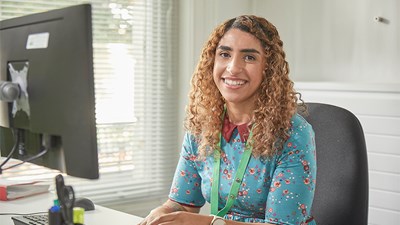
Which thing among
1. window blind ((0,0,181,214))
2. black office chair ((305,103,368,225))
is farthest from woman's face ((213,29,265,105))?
window blind ((0,0,181,214))

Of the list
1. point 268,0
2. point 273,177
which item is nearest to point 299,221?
point 273,177

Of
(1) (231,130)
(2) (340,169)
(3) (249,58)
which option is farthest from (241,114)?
(2) (340,169)

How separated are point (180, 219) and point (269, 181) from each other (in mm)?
314

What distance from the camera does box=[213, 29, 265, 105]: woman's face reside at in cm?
181

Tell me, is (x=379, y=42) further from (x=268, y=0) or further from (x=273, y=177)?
(x=273, y=177)

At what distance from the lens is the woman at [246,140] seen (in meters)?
1.70

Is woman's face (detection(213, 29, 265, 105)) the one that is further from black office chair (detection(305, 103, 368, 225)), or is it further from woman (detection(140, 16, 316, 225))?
black office chair (detection(305, 103, 368, 225))

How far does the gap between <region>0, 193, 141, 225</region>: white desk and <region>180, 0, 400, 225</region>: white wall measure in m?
1.35

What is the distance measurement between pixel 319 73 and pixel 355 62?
0.75 ft

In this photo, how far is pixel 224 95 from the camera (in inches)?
72.6

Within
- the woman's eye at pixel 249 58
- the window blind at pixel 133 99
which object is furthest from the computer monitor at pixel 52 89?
the window blind at pixel 133 99

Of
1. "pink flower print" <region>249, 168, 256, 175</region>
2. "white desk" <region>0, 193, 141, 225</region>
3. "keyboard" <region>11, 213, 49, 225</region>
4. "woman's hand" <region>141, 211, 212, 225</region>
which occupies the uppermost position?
"pink flower print" <region>249, 168, 256, 175</region>

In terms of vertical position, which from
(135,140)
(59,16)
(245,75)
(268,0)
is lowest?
(135,140)

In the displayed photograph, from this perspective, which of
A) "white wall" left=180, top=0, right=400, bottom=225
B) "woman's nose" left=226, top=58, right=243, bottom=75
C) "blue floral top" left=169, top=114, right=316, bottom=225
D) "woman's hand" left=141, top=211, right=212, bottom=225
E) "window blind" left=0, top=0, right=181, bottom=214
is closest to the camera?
"woman's hand" left=141, top=211, right=212, bottom=225
